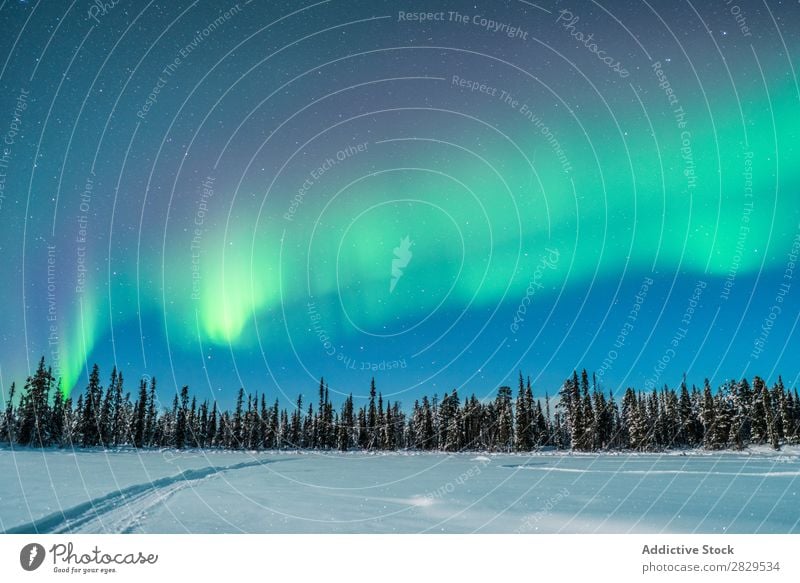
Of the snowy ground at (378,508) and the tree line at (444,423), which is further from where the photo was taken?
the tree line at (444,423)

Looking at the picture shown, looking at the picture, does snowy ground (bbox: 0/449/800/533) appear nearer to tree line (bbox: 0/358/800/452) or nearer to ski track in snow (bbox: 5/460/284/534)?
ski track in snow (bbox: 5/460/284/534)

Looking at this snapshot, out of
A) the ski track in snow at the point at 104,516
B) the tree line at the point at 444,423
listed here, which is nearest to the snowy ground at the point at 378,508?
the ski track in snow at the point at 104,516

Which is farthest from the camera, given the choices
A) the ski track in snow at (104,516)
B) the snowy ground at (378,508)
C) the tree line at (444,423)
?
the tree line at (444,423)

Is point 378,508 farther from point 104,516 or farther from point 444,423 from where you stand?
point 444,423

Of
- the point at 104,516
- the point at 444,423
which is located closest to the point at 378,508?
the point at 104,516

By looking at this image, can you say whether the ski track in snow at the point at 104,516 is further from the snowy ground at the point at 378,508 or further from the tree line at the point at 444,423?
the tree line at the point at 444,423

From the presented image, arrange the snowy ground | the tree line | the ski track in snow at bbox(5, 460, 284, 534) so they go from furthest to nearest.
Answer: the tree line, the snowy ground, the ski track in snow at bbox(5, 460, 284, 534)

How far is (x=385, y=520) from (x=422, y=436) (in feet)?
319

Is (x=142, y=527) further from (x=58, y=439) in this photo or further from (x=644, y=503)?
(x=58, y=439)

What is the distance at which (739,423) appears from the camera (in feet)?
261

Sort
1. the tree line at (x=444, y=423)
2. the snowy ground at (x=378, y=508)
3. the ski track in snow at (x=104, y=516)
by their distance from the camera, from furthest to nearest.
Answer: the tree line at (x=444, y=423) → the snowy ground at (x=378, y=508) → the ski track in snow at (x=104, y=516)

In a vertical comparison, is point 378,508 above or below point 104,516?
below

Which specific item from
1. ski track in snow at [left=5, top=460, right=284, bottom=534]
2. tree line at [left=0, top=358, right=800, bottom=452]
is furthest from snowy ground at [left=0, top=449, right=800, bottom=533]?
tree line at [left=0, top=358, right=800, bottom=452]
